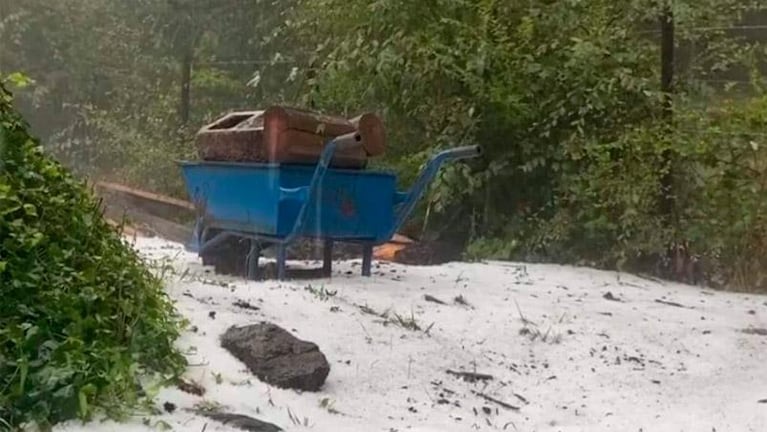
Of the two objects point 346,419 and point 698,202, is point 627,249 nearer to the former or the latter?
point 698,202

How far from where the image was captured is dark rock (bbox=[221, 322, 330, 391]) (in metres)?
3.06

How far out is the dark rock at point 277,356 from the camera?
306cm

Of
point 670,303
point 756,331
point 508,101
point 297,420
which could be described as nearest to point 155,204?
point 508,101

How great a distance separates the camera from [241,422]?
8.66 feet

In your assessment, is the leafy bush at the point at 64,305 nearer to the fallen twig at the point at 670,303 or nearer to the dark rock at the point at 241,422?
the dark rock at the point at 241,422

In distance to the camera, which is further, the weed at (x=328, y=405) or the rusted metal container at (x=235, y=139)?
the rusted metal container at (x=235, y=139)

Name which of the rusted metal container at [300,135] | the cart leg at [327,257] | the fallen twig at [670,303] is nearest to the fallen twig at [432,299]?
the cart leg at [327,257]

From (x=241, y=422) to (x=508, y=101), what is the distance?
4.49 metres

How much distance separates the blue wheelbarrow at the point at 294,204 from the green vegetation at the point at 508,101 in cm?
77

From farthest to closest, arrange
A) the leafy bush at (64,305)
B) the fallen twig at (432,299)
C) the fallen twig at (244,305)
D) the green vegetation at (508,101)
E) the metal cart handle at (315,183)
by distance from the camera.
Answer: the green vegetation at (508,101) → the metal cart handle at (315,183) → the fallen twig at (432,299) → the fallen twig at (244,305) → the leafy bush at (64,305)

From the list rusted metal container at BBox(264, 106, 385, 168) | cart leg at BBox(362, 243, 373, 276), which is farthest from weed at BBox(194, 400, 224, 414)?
cart leg at BBox(362, 243, 373, 276)

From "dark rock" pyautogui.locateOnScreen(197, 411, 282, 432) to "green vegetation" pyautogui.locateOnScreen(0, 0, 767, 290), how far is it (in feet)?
11.6

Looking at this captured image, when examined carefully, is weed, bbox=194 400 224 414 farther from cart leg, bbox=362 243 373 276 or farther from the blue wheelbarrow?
cart leg, bbox=362 243 373 276

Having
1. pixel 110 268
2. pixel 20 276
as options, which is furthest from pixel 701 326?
pixel 20 276
